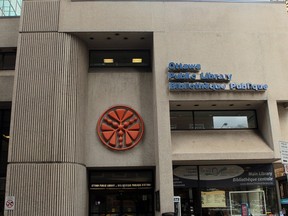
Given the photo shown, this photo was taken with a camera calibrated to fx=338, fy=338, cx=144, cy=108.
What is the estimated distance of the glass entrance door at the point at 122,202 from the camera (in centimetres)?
1841

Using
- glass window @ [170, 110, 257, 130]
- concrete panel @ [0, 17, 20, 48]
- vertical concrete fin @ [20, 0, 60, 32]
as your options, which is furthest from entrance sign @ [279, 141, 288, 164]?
concrete panel @ [0, 17, 20, 48]

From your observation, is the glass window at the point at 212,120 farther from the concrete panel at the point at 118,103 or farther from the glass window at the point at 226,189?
the glass window at the point at 226,189

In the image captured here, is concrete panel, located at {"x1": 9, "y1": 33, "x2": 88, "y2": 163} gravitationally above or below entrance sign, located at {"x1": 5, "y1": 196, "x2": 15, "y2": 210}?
above

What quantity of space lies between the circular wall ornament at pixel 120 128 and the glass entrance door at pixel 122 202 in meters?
2.73

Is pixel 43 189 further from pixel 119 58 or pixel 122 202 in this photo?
pixel 119 58

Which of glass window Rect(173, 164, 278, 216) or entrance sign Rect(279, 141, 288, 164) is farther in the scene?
glass window Rect(173, 164, 278, 216)

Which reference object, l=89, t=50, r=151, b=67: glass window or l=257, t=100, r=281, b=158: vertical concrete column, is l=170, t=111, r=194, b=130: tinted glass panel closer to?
l=89, t=50, r=151, b=67: glass window

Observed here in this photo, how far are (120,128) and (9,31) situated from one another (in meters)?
8.80

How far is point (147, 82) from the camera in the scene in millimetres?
19250

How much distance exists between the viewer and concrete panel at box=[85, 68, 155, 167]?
59.0ft

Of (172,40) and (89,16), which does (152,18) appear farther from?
(89,16)

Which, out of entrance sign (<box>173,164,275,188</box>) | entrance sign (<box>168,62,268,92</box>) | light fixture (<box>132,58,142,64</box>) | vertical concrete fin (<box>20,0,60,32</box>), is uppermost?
vertical concrete fin (<box>20,0,60,32</box>)

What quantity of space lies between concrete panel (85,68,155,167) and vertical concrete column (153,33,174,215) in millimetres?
1098

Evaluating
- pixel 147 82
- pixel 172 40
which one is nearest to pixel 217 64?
pixel 172 40
